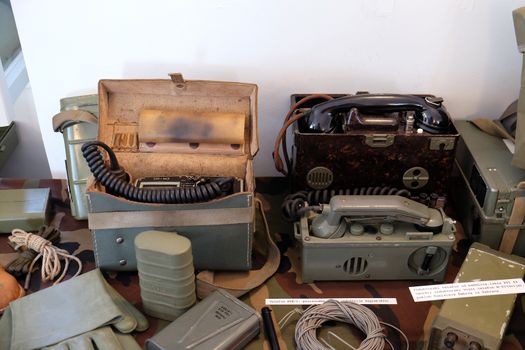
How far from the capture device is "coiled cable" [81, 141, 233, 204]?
1034mm

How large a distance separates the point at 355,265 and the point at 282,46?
515 mm

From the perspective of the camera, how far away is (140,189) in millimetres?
1057

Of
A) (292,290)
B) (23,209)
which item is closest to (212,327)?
(292,290)

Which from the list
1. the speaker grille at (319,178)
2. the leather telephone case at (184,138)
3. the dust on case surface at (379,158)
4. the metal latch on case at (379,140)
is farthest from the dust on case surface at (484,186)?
the leather telephone case at (184,138)

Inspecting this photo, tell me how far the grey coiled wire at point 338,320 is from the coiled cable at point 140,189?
285 millimetres

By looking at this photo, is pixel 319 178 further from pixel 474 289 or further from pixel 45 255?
pixel 45 255

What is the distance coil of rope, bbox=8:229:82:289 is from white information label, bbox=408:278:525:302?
2.32ft

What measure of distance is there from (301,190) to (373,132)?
0.20 meters

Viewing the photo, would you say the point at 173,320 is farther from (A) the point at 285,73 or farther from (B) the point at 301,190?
(A) the point at 285,73

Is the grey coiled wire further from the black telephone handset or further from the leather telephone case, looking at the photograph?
the black telephone handset

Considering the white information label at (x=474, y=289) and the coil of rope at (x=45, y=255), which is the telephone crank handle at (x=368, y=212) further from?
the coil of rope at (x=45, y=255)

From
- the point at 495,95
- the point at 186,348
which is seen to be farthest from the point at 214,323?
the point at 495,95

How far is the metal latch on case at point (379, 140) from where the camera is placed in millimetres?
1125

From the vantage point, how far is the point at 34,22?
1206mm
